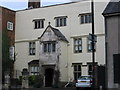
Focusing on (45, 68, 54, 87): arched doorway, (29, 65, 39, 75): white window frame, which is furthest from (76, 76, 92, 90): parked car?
(29, 65, 39, 75): white window frame

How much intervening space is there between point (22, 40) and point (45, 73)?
22.2 feet

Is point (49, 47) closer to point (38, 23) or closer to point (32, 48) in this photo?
point (32, 48)

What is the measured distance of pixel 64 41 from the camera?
3375cm

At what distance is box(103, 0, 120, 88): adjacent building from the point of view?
18.0 metres

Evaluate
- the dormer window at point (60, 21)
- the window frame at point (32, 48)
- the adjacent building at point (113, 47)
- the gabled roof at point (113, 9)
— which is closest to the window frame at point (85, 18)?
the dormer window at point (60, 21)

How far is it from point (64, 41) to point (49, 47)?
201cm

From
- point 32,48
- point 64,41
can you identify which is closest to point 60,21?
point 64,41

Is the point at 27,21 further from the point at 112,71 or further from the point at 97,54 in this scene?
the point at 112,71

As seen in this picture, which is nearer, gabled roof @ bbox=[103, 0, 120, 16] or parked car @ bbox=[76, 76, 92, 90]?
gabled roof @ bbox=[103, 0, 120, 16]

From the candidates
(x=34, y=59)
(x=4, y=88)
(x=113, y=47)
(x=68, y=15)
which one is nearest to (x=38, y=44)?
(x=34, y=59)

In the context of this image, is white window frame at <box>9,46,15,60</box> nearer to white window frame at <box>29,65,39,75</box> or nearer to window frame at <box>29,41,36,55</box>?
window frame at <box>29,41,36,55</box>

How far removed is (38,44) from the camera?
118 ft

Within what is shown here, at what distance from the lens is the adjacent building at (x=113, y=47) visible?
18.0m

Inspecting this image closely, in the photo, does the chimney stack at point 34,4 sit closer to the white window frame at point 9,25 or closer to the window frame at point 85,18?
the white window frame at point 9,25
